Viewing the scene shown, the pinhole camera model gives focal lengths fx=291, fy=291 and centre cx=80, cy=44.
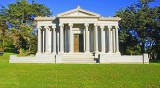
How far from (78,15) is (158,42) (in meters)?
18.4

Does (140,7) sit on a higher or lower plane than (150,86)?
higher

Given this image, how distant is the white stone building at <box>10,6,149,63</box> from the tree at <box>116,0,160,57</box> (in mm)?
8143

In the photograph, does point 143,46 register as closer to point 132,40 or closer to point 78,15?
point 132,40

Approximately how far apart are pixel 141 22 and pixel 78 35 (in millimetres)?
13479

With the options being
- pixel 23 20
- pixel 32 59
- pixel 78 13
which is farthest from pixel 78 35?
pixel 23 20

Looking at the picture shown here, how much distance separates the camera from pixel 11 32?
65.5 m

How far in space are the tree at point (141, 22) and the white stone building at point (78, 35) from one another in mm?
8143

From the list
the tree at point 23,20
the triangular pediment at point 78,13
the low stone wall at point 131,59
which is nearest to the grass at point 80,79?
the low stone wall at point 131,59

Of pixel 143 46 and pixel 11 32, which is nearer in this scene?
pixel 143 46

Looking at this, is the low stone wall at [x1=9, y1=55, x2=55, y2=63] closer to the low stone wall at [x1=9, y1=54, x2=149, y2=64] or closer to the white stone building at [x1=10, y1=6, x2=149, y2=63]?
the low stone wall at [x1=9, y1=54, x2=149, y2=64]

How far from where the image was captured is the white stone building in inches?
1845

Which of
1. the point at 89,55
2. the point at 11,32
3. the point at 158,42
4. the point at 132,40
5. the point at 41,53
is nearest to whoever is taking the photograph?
the point at 89,55

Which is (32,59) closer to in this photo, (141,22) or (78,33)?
(78,33)

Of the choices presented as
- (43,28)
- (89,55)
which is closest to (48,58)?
(89,55)
